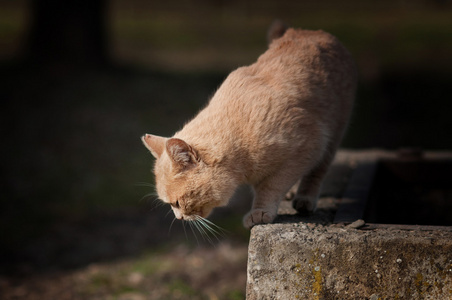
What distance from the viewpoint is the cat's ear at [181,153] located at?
265cm

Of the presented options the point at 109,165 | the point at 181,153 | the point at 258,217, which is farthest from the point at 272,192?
the point at 109,165

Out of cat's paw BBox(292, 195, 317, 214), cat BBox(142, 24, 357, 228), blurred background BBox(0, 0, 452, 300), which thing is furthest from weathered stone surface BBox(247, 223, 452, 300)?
blurred background BBox(0, 0, 452, 300)

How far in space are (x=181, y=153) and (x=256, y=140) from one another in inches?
16.2

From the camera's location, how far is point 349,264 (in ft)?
8.00

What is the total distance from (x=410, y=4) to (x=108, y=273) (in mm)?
18284

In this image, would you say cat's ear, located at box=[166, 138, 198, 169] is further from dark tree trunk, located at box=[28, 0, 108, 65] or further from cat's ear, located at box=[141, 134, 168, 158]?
dark tree trunk, located at box=[28, 0, 108, 65]

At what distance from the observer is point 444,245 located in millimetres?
2344

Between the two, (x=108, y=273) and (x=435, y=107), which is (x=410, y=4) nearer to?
(x=435, y=107)

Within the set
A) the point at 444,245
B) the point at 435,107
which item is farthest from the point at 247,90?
the point at 435,107

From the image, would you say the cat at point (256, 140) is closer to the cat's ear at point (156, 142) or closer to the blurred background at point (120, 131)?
the cat's ear at point (156, 142)

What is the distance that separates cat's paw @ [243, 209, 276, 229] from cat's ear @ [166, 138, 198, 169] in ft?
1.36

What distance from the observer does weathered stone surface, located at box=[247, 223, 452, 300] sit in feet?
7.75

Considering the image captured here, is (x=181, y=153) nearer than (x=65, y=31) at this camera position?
Yes

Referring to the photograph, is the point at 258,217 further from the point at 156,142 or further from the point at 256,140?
the point at 156,142
